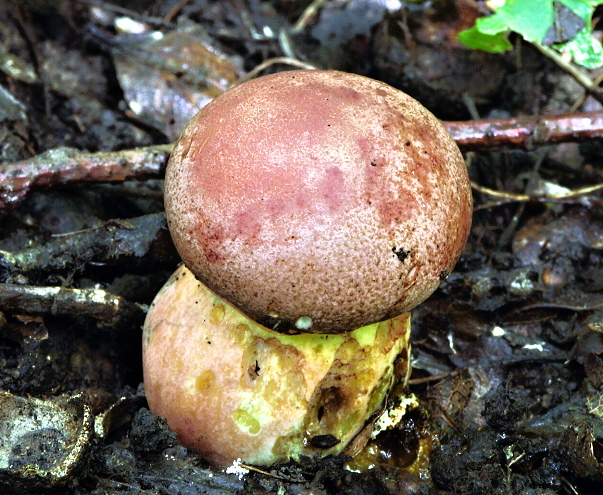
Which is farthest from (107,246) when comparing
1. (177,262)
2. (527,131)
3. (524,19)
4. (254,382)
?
(524,19)

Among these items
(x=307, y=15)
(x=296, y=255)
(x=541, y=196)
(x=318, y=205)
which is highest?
(x=318, y=205)

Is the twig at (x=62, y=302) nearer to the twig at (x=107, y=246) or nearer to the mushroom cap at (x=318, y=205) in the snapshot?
the twig at (x=107, y=246)

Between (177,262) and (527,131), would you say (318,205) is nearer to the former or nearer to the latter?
(177,262)

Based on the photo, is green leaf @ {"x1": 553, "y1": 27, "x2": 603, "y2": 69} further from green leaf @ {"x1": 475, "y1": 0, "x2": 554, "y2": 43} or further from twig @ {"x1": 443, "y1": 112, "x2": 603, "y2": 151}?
twig @ {"x1": 443, "y1": 112, "x2": 603, "y2": 151}

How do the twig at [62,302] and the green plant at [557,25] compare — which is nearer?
the twig at [62,302]

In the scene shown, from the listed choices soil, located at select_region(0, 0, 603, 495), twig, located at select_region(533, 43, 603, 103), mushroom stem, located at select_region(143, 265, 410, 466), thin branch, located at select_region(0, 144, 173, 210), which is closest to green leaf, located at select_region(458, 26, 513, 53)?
twig, located at select_region(533, 43, 603, 103)

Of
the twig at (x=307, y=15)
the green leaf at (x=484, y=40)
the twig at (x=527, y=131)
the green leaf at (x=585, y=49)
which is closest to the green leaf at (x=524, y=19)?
the green leaf at (x=585, y=49)

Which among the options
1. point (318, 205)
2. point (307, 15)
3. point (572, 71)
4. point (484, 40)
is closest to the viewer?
point (318, 205)
